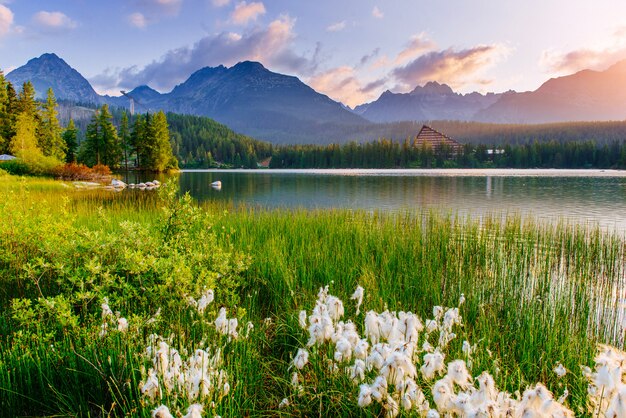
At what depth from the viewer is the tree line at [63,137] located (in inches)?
2018

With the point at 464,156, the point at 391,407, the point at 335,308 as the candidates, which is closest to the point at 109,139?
the point at 335,308

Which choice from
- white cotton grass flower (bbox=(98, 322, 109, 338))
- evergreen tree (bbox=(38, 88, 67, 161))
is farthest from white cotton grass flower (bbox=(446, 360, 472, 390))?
evergreen tree (bbox=(38, 88, 67, 161))

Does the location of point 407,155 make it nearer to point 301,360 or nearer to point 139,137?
point 139,137

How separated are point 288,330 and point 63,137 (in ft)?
285

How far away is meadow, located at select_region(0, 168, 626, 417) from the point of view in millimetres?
2875

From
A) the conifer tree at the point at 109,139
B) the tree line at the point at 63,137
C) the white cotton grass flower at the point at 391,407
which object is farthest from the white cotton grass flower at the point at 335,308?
the conifer tree at the point at 109,139

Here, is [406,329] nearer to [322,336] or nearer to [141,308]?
[322,336]

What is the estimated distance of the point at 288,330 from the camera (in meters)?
5.91

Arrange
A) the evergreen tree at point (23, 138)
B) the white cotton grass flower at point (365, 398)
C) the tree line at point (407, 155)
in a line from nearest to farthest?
the white cotton grass flower at point (365, 398) < the evergreen tree at point (23, 138) < the tree line at point (407, 155)

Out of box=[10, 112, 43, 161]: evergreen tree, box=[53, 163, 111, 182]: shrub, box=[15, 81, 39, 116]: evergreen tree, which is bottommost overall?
box=[53, 163, 111, 182]: shrub

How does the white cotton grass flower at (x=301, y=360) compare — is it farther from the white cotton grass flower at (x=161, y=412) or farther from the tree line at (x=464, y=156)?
the tree line at (x=464, y=156)

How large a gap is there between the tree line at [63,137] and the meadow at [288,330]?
46420 mm

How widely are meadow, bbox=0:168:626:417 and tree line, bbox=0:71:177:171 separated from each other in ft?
152

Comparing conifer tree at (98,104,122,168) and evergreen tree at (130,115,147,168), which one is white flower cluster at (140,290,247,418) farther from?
evergreen tree at (130,115,147,168)
